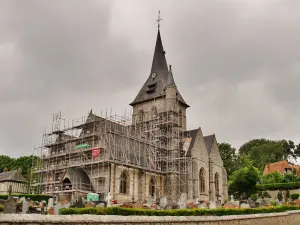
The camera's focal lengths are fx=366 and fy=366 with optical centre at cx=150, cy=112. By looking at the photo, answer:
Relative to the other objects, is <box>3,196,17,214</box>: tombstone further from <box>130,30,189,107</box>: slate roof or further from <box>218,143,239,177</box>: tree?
<box>218,143,239,177</box>: tree

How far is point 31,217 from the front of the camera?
11398mm

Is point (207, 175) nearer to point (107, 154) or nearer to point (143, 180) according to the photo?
point (143, 180)

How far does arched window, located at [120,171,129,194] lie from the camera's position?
3584 cm

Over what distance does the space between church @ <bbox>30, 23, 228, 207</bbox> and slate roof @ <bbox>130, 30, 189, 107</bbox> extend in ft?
0.49

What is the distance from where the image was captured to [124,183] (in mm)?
36375

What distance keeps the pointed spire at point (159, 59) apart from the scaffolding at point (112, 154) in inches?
342

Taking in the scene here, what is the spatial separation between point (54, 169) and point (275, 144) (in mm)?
50739

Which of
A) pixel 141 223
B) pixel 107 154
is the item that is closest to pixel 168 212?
pixel 141 223

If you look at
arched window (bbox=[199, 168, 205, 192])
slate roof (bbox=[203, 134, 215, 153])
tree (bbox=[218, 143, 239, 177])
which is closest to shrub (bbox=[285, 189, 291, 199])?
arched window (bbox=[199, 168, 205, 192])

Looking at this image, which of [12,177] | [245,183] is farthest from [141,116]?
[12,177]

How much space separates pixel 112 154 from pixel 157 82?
18.8 meters

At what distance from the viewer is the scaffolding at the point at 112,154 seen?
35250 mm

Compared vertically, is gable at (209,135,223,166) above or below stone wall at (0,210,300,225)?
above

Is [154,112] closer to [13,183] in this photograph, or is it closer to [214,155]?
[214,155]
